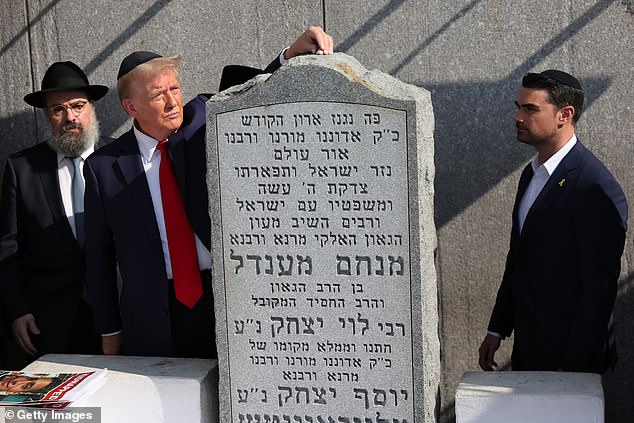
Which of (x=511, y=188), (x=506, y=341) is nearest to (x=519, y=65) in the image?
(x=511, y=188)

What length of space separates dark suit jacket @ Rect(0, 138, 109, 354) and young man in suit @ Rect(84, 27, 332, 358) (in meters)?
0.59

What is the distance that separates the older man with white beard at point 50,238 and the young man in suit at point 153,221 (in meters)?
0.60

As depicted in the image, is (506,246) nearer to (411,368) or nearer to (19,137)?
(411,368)

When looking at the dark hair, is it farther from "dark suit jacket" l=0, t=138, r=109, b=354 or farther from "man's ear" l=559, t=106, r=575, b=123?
"dark suit jacket" l=0, t=138, r=109, b=354

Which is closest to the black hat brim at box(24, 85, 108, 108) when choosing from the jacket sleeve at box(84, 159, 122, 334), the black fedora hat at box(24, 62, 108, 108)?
the black fedora hat at box(24, 62, 108, 108)

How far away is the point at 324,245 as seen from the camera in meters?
3.85

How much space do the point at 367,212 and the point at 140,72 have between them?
1.22m

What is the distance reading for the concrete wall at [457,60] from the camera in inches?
201

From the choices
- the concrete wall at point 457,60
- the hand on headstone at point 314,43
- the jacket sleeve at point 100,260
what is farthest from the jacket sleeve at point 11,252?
the hand on headstone at point 314,43

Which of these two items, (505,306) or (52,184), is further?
(52,184)

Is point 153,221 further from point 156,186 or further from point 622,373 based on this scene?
point 622,373

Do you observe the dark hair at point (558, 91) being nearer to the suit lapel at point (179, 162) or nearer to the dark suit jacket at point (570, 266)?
the dark suit jacket at point (570, 266)

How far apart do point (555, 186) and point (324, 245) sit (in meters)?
1.00

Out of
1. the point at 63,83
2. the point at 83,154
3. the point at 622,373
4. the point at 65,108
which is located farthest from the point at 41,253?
the point at 622,373
